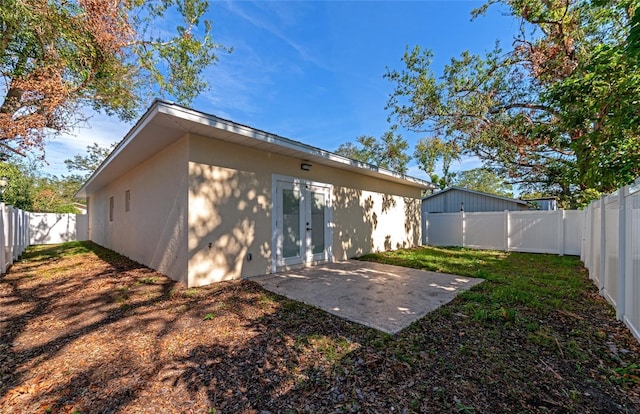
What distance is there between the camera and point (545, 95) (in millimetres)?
5445

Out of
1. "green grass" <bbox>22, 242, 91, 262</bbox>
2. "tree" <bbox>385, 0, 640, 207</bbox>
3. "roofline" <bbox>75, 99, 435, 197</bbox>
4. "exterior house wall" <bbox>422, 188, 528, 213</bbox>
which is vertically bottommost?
"green grass" <bbox>22, 242, 91, 262</bbox>

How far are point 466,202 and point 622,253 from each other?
499 inches

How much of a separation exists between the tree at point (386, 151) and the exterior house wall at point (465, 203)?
8.67m

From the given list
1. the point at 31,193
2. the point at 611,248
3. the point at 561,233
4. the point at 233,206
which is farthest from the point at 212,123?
the point at 31,193

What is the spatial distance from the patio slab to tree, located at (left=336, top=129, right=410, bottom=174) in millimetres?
19114

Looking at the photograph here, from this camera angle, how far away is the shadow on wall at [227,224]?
15.8ft

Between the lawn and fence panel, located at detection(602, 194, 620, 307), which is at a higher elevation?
fence panel, located at detection(602, 194, 620, 307)

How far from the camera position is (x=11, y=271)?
249 inches

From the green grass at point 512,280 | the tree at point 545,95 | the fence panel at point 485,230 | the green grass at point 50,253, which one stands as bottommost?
the green grass at point 50,253

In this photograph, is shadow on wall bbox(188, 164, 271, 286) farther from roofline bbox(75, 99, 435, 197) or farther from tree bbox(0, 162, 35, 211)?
tree bbox(0, 162, 35, 211)

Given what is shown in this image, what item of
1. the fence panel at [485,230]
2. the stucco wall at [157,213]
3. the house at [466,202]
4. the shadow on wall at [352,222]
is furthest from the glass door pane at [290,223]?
the house at [466,202]

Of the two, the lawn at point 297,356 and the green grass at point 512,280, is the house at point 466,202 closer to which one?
the green grass at point 512,280

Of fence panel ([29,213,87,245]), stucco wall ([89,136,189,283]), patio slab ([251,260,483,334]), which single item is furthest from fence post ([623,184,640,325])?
fence panel ([29,213,87,245])

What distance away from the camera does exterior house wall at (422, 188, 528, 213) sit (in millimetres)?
13875
